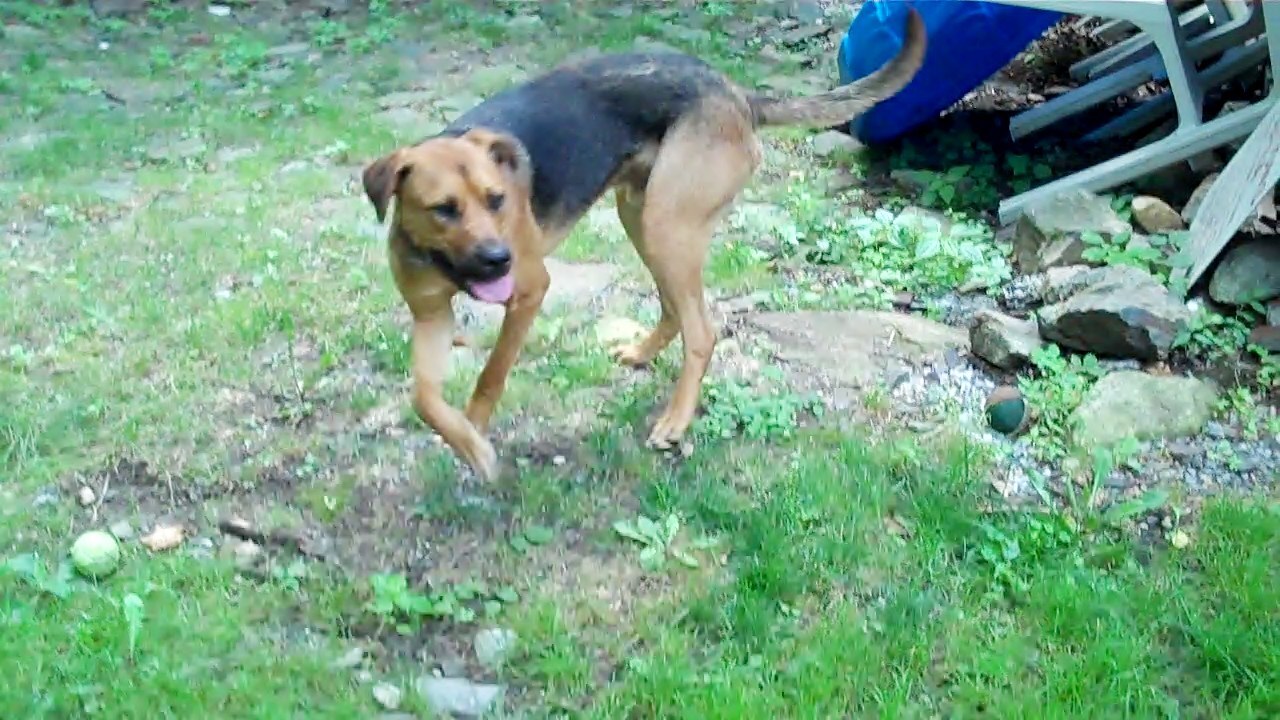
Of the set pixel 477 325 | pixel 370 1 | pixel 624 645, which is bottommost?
pixel 370 1

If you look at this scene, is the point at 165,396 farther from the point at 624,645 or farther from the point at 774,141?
the point at 774,141

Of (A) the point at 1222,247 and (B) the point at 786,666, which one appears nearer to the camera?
(B) the point at 786,666

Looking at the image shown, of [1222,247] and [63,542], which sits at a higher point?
[1222,247]

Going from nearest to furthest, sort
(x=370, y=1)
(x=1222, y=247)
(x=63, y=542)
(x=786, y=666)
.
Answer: (x=786, y=666) < (x=63, y=542) < (x=1222, y=247) < (x=370, y=1)

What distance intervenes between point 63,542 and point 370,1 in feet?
25.0

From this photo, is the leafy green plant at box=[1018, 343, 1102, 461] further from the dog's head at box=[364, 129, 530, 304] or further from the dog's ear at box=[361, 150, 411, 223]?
the dog's ear at box=[361, 150, 411, 223]

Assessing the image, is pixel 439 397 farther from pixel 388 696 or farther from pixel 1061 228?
pixel 1061 228

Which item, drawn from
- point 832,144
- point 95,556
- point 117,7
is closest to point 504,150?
point 95,556

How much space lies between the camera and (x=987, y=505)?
400 cm

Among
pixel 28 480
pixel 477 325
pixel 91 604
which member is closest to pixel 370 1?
pixel 477 325

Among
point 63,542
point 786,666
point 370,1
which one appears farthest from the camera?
point 370,1

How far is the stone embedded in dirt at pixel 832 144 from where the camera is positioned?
23.8 ft

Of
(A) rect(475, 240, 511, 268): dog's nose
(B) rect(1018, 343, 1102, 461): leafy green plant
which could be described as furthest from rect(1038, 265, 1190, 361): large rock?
(A) rect(475, 240, 511, 268): dog's nose

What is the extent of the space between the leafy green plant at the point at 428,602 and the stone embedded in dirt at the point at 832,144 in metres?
4.24
